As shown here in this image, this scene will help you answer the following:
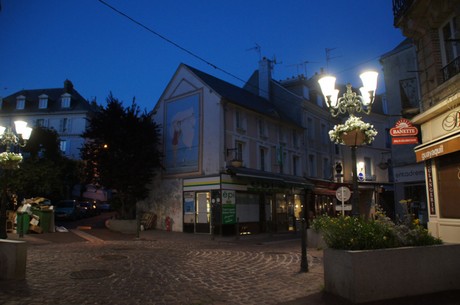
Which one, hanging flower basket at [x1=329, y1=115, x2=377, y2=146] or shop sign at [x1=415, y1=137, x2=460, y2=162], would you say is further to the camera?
shop sign at [x1=415, y1=137, x2=460, y2=162]

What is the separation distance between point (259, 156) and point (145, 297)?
60.8 feet

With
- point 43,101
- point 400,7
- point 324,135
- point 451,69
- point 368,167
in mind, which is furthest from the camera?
point 43,101

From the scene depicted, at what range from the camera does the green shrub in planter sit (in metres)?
5.59

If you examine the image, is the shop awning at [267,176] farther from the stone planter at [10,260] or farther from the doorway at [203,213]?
the stone planter at [10,260]

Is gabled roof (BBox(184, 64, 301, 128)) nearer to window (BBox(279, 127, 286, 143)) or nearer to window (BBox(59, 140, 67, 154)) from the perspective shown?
window (BBox(279, 127, 286, 143))

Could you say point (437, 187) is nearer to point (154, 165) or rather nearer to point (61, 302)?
point (61, 302)

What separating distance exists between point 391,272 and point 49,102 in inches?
1749

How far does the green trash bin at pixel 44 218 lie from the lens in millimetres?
17234

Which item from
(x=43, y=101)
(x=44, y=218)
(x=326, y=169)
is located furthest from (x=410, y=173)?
(x=43, y=101)

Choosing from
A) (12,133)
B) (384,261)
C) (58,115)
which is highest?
(58,115)

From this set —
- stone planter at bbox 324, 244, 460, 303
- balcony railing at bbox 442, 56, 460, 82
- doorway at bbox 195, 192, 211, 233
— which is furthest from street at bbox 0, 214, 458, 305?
doorway at bbox 195, 192, 211, 233

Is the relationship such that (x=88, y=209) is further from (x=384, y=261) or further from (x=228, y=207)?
(x=384, y=261)

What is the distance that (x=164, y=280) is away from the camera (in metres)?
7.15

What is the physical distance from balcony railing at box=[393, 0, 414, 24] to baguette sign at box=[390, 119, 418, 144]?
129 inches
